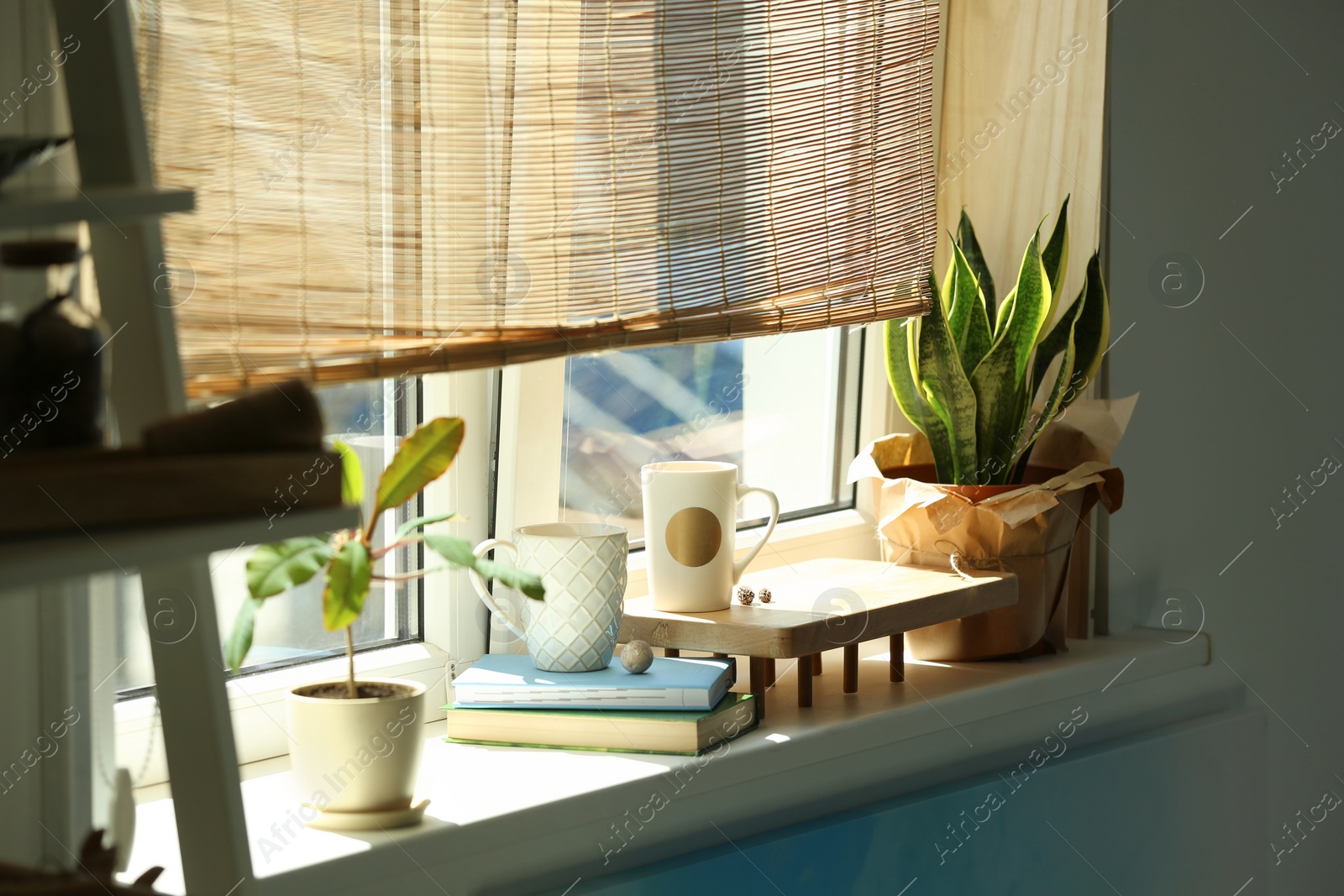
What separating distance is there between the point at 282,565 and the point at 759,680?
487 millimetres

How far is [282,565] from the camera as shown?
0.90 meters

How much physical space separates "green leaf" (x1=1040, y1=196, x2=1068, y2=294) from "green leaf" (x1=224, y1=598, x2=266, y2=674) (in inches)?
35.5

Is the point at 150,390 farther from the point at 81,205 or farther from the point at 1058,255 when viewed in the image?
the point at 1058,255

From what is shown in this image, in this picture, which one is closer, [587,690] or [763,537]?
[587,690]

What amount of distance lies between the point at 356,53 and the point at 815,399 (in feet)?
2.62

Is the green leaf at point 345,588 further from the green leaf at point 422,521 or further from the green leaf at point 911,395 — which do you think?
the green leaf at point 911,395

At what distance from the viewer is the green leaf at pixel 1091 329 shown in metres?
1.34

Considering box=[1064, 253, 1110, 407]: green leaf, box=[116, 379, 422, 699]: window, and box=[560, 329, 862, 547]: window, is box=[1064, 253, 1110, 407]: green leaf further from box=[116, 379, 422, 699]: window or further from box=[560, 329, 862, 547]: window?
box=[116, 379, 422, 699]: window

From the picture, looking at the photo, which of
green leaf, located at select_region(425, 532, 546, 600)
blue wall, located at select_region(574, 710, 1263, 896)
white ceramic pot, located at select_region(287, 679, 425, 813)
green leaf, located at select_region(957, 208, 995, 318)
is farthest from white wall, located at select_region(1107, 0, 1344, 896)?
white ceramic pot, located at select_region(287, 679, 425, 813)

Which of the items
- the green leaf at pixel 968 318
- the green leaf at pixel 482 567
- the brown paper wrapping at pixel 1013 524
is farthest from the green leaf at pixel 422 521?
the green leaf at pixel 968 318

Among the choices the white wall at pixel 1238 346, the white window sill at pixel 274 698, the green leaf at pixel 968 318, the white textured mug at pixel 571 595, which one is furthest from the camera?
the white wall at pixel 1238 346

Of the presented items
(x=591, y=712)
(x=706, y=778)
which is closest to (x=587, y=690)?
(x=591, y=712)

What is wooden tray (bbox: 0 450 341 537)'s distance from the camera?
20.6 inches

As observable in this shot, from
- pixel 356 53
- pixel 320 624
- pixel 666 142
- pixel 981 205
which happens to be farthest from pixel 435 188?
pixel 981 205
